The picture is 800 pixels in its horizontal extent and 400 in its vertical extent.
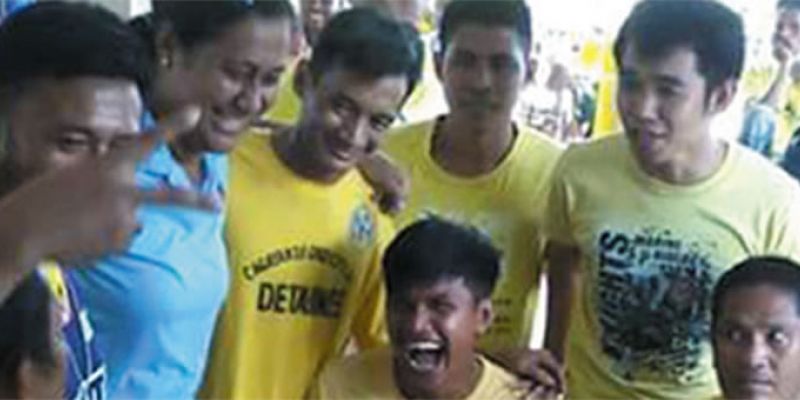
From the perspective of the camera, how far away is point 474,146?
2008 mm

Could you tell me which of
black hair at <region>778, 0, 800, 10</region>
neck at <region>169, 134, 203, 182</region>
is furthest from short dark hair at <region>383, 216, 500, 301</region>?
black hair at <region>778, 0, 800, 10</region>

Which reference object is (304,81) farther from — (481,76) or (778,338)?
(778,338)

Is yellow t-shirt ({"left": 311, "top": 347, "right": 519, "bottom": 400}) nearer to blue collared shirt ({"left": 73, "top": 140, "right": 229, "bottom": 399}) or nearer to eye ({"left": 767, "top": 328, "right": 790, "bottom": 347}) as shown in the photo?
blue collared shirt ({"left": 73, "top": 140, "right": 229, "bottom": 399})

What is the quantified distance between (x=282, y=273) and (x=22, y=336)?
686mm

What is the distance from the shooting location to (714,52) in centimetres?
190

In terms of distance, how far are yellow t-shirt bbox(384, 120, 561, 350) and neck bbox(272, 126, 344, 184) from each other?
24 centimetres

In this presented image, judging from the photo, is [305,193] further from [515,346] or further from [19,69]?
[19,69]

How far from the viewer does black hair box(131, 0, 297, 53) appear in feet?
5.19

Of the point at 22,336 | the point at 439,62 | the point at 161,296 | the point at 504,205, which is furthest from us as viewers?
the point at 439,62

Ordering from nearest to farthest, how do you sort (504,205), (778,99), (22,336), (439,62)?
(22,336) < (504,205) < (439,62) < (778,99)

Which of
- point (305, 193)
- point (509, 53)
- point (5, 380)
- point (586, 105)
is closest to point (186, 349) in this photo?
point (305, 193)

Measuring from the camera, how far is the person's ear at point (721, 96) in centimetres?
189

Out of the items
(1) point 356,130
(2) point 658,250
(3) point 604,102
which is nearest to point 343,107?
(1) point 356,130

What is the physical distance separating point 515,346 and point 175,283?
65 cm
